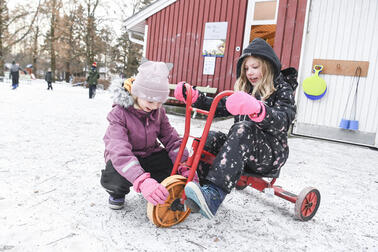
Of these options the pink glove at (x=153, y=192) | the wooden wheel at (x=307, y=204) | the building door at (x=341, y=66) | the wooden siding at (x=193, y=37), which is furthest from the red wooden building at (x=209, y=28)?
the pink glove at (x=153, y=192)

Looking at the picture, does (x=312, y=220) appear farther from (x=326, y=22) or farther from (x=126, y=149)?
(x=326, y=22)

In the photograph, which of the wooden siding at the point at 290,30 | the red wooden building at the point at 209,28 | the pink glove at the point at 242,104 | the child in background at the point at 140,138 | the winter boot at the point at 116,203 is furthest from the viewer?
the red wooden building at the point at 209,28

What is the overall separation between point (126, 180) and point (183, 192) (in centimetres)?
36

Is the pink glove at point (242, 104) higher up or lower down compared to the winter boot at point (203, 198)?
higher up

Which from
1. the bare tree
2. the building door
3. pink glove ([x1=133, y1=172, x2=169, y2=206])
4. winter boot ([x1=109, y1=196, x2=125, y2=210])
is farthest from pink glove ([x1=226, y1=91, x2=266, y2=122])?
the bare tree

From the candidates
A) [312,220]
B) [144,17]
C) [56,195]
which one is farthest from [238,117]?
[144,17]

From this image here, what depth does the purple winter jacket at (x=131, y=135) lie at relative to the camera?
1446 mm

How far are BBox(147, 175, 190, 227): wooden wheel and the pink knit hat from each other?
468 millimetres

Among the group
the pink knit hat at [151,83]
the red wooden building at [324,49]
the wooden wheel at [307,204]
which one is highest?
the red wooden building at [324,49]

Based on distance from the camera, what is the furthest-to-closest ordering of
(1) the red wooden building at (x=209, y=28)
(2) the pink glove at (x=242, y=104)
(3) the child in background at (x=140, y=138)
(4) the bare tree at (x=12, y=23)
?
(4) the bare tree at (x=12, y=23) → (1) the red wooden building at (x=209, y=28) → (3) the child in background at (x=140, y=138) → (2) the pink glove at (x=242, y=104)

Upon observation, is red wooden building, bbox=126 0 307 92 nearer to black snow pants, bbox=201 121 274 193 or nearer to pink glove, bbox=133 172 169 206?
black snow pants, bbox=201 121 274 193

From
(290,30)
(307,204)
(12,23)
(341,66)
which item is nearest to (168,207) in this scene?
(307,204)

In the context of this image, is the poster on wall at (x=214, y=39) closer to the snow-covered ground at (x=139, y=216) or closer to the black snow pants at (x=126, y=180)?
the snow-covered ground at (x=139, y=216)

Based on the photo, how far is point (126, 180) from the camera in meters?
1.61
